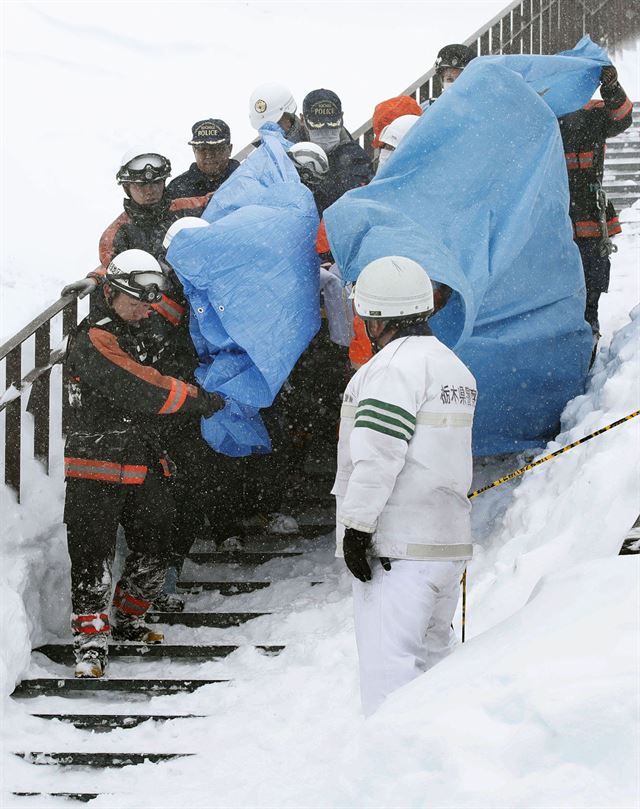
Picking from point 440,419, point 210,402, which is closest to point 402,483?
point 440,419

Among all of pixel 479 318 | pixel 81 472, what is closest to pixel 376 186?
pixel 479 318

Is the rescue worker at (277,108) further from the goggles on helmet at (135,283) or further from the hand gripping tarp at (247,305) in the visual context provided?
the goggles on helmet at (135,283)

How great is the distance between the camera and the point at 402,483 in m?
3.22

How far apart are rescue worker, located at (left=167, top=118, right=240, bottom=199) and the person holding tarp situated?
44.1 inches

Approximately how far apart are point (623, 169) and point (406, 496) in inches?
288

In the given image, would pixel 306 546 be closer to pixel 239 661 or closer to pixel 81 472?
pixel 239 661

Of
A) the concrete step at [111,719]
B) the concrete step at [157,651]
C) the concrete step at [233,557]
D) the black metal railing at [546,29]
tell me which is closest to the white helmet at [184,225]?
A: the concrete step at [233,557]

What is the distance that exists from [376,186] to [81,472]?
179 centimetres

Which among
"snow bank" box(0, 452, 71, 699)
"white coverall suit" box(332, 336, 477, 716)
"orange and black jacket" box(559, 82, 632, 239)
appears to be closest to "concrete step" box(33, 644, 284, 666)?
"snow bank" box(0, 452, 71, 699)

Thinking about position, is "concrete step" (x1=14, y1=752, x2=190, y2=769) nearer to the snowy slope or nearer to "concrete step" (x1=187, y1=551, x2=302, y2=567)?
"concrete step" (x1=187, y1=551, x2=302, y2=567)

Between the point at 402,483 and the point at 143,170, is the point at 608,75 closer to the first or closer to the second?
the point at 143,170

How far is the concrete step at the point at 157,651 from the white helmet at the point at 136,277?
151 centimetres

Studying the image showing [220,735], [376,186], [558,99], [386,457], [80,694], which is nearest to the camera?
[386,457]

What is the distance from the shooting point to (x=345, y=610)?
15.7 ft
